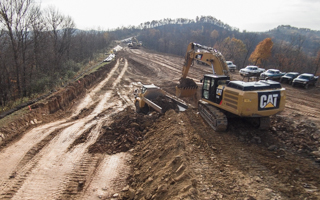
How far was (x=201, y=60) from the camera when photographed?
1375 centimetres

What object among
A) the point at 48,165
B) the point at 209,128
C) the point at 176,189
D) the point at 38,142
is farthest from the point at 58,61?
the point at 176,189

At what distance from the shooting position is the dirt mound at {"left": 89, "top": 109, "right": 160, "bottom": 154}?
911cm

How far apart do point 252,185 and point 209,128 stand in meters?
4.17

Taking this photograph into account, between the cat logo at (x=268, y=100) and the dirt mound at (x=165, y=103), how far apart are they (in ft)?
16.1

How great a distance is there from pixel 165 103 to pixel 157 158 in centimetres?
513

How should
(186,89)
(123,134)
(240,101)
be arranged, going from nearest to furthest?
(240,101), (123,134), (186,89)

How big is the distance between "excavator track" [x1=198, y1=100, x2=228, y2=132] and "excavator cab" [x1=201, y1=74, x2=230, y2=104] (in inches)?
17.1

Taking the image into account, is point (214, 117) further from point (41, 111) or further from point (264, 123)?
point (41, 111)

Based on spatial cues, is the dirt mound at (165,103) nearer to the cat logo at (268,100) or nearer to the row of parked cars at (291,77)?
the cat logo at (268,100)

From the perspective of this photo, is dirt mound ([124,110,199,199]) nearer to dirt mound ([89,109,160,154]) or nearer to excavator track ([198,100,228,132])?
dirt mound ([89,109,160,154])

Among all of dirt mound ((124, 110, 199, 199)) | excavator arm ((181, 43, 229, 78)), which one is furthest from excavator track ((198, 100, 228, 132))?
excavator arm ((181, 43, 229, 78))

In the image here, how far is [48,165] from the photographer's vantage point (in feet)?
24.9

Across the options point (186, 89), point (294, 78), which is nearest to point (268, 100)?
point (186, 89)

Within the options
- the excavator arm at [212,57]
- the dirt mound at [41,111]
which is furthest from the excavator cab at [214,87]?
the dirt mound at [41,111]
